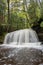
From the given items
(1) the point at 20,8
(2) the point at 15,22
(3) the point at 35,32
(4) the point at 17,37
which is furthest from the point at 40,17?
(1) the point at 20,8

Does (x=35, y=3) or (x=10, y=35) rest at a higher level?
(x=35, y=3)

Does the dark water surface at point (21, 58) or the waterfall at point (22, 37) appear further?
Result: the waterfall at point (22, 37)

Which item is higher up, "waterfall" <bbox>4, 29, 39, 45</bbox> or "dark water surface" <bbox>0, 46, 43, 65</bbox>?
"dark water surface" <bbox>0, 46, 43, 65</bbox>

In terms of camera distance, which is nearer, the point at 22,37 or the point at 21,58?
the point at 21,58

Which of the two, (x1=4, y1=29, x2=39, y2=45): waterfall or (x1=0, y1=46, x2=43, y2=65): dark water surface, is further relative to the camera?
(x1=4, y1=29, x2=39, y2=45): waterfall

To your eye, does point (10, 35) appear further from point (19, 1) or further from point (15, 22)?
point (19, 1)

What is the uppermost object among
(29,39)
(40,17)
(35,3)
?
(35,3)

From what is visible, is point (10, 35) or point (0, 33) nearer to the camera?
point (10, 35)

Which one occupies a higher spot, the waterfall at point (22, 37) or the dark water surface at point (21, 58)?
the dark water surface at point (21, 58)

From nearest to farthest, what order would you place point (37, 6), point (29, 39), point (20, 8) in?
point (29, 39) → point (37, 6) → point (20, 8)

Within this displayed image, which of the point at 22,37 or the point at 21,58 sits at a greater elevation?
the point at 21,58

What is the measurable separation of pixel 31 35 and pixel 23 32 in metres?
0.56

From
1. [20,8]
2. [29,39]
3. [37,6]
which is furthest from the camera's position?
[20,8]

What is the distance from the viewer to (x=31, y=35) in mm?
10547
